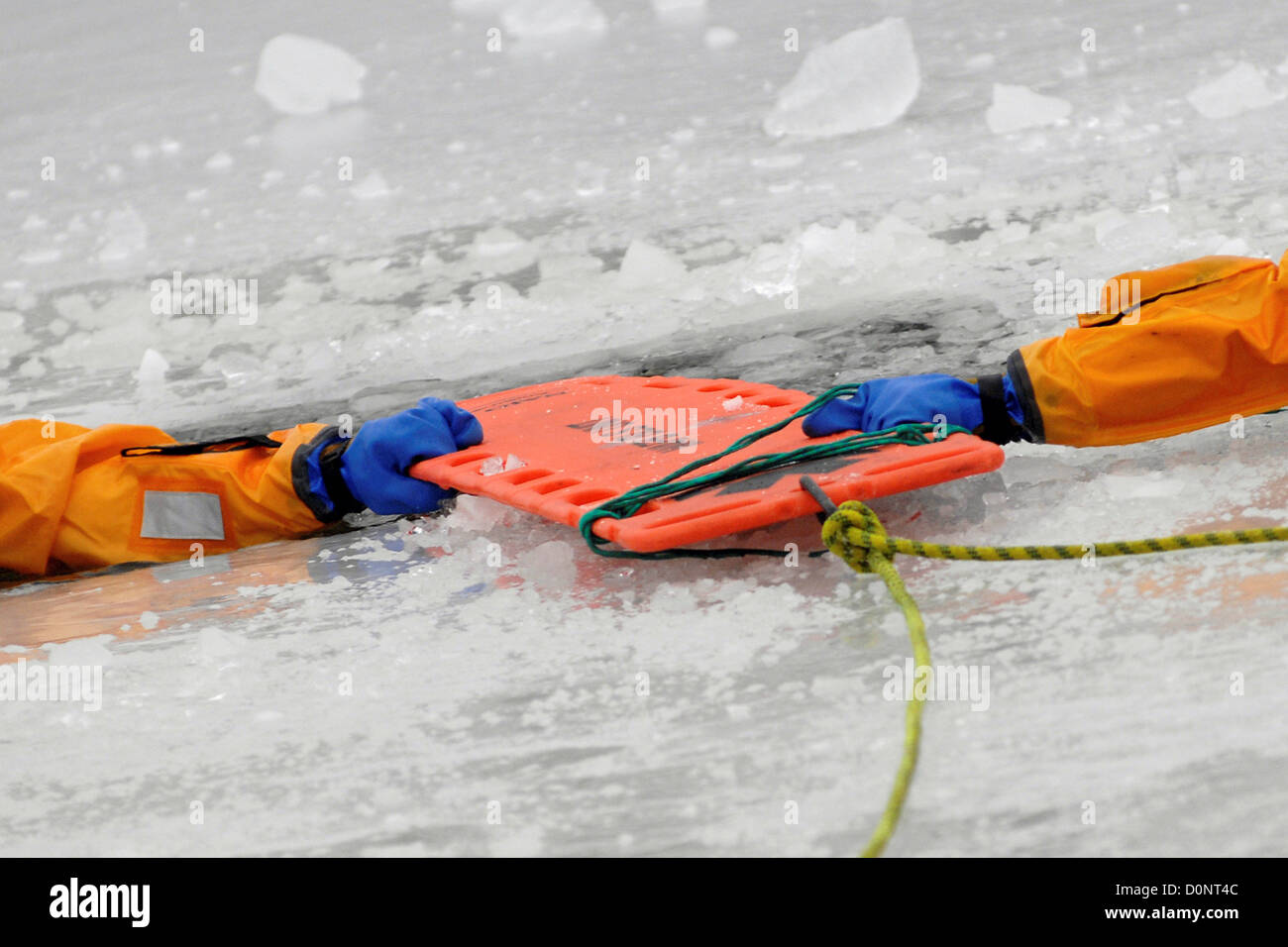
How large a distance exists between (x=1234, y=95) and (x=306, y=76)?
328cm

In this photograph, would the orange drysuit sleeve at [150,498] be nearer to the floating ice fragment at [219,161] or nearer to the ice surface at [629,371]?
the ice surface at [629,371]

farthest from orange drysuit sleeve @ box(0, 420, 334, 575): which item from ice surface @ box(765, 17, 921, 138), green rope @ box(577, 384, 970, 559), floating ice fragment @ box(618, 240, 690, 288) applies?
ice surface @ box(765, 17, 921, 138)

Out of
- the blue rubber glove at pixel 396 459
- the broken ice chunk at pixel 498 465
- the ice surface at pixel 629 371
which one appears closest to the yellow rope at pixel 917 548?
the ice surface at pixel 629 371

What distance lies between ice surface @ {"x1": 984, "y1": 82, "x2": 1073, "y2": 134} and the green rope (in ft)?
8.16

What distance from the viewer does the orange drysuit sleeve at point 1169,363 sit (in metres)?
1.62

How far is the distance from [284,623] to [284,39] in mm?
4188

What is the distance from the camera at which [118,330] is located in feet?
11.1

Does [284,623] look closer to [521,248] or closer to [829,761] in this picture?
[829,761]

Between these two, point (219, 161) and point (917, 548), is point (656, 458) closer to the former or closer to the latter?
point (917, 548)

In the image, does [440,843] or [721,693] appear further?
[721,693]

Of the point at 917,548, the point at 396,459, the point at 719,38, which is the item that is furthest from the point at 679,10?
the point at 917,548

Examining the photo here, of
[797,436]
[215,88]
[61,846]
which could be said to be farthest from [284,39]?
[61,846]

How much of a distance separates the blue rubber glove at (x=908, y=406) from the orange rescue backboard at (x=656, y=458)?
30 mm

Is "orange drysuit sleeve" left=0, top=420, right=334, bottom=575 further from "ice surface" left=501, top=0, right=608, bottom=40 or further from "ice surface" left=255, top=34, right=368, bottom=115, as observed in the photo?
"ice surface" left=501, top=0, right=608, bottom=40
